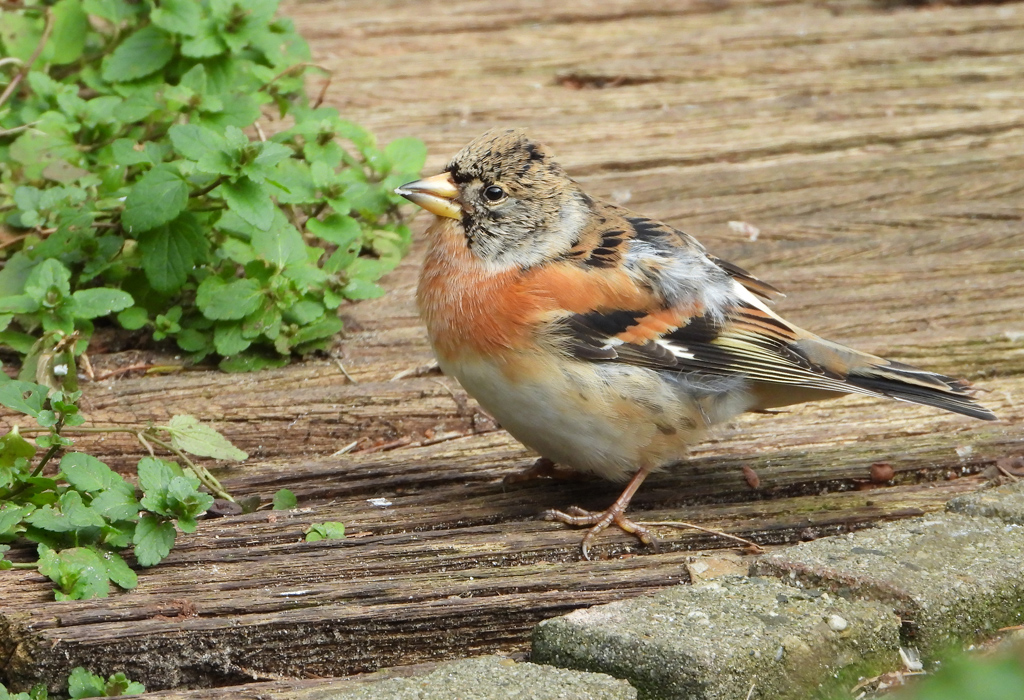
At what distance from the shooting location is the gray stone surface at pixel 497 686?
7.39 ft

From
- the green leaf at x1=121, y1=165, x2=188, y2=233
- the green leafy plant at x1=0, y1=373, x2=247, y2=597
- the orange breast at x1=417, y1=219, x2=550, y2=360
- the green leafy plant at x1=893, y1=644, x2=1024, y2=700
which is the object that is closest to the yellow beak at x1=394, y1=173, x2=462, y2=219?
the orange breast at x1=417, y1=219, x2=550, y2=360

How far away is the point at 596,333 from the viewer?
3.53 meters

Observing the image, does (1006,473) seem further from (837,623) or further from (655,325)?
(837,623)

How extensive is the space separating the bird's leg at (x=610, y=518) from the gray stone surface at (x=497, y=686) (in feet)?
2.65

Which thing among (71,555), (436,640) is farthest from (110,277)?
(436,640)

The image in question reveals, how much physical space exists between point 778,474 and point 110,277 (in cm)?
230

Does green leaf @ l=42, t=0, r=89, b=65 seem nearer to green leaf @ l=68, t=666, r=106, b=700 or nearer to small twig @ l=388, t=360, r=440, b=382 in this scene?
small twig @ l=388, t=360, r=440, b=382

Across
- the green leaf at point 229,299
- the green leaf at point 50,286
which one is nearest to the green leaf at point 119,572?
the green leaf at point 50,286

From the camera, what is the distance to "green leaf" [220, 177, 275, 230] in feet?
12.1

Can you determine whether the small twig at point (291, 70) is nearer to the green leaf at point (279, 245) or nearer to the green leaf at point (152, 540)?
the green leaf at point (279, 245)

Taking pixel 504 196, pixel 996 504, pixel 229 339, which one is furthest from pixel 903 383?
pixel 229 339

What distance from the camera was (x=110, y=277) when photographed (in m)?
4.04

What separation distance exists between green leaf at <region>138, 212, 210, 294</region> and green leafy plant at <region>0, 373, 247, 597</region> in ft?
2.96

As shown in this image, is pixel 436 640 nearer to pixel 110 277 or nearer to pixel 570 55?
pixel 110 277
